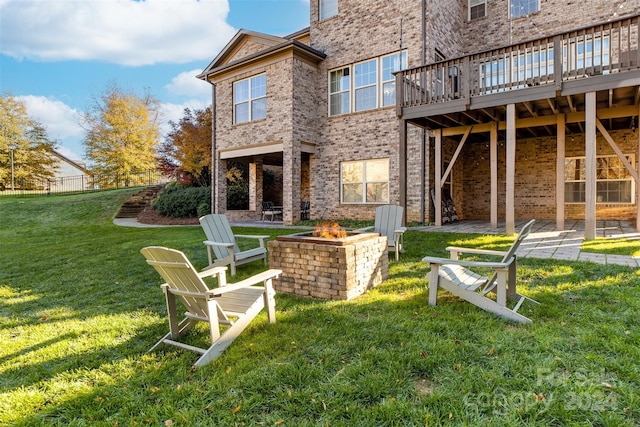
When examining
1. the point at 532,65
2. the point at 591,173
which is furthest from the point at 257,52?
the point at 591,173

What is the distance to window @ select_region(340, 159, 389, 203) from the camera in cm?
1223

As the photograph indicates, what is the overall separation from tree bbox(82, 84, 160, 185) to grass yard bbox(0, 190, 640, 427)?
2602 centimetres

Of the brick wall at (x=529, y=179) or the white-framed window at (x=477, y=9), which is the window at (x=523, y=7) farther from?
the brick wall at (x=529, y=179)

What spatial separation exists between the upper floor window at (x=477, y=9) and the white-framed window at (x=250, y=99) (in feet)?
26.8

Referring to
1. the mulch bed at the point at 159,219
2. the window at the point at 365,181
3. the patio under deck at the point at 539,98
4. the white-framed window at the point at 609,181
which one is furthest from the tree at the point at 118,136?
the white-framed window at the point at 609,181

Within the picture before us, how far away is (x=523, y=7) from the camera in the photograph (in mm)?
12250

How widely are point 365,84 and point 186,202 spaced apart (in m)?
9.94

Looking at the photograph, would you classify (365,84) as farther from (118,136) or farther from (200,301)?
(118,136)

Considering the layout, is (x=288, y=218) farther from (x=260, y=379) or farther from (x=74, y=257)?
(x=260, y=379)

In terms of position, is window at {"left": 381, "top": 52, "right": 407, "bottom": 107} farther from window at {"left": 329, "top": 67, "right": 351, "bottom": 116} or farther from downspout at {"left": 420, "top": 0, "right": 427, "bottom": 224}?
window at {"left": 329, "top": 67, "right": 351, "bottom": 116}

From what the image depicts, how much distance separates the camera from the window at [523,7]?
39.6ft

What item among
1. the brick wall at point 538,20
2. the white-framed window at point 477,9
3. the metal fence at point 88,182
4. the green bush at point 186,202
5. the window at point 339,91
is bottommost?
the green bush at point 186,202

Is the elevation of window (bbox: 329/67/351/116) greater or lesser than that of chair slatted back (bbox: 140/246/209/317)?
greater

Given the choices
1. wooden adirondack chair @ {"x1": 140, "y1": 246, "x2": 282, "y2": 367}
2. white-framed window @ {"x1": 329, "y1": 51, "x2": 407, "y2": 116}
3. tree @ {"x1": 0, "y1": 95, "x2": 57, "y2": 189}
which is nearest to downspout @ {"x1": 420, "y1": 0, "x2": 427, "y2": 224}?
white-framed window @ {"x1": 329, "y1": 51, "x2": 407, "y2": 116}
